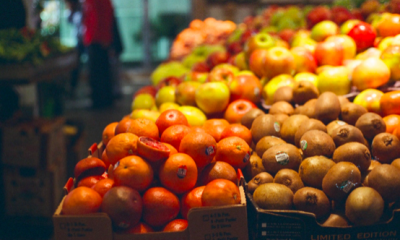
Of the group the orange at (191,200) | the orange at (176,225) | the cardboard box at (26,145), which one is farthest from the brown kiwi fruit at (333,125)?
the cardboard box at (26,145)

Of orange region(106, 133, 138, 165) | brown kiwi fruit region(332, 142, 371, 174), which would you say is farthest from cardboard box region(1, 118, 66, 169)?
brown kiwi fruit region(332, 142, 371, 174)

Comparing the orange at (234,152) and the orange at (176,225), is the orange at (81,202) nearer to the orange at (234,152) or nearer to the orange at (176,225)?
the orange at (176,225)

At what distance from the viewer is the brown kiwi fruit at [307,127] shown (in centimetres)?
160

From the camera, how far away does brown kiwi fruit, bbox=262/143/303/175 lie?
1501 millimetres

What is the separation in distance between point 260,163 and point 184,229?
51cm

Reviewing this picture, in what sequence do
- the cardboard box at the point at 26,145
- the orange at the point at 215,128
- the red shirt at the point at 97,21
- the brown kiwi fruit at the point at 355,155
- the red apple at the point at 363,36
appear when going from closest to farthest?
the brown kiwi fruit at the point at 355,155
the orange at the point at 215,128
the red apple at the point at 363,36
the cardboard box at the point at 26,145
the red shirt at the point at 97,21

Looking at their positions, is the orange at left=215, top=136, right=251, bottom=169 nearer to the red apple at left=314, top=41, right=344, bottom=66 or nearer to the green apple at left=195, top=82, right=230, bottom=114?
the green apple at left=195, top=82, right=230, bottom=114

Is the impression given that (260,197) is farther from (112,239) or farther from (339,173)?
(112,239)

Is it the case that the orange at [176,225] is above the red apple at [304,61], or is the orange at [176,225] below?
below

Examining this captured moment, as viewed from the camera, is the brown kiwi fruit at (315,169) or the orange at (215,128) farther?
the orange at (215,128)

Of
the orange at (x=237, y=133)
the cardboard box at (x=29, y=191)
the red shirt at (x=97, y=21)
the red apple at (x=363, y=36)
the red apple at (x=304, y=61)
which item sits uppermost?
the red shirt at (x=97, y=21)

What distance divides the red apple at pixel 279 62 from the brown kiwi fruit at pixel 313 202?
1107 millimetres

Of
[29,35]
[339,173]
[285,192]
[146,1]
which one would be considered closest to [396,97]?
[339,173]

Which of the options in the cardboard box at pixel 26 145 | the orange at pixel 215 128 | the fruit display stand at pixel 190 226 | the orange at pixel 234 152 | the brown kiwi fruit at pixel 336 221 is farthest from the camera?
the cardboard box at pixel 26 145
